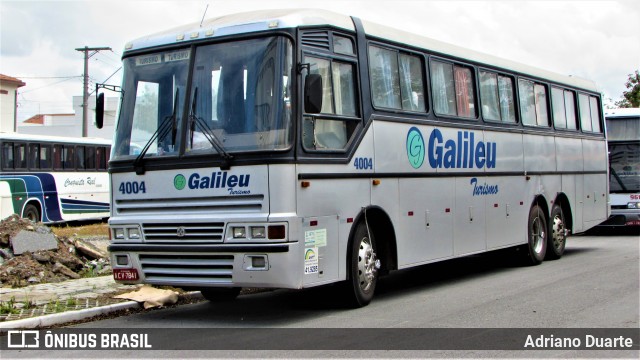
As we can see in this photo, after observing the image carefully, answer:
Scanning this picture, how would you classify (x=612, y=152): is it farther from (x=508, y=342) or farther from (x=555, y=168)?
(x=508, y=342)

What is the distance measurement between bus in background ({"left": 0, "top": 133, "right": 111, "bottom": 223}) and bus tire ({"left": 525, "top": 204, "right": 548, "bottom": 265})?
17.4m

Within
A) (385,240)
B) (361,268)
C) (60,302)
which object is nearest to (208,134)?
(361,268)

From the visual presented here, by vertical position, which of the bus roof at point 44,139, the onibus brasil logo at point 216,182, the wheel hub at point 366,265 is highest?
the bus roof at point 44,139

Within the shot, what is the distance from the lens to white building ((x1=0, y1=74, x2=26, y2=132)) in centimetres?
5672

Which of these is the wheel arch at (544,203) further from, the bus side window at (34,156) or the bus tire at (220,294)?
the bus side window at (34,156)

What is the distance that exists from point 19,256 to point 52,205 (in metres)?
15.9

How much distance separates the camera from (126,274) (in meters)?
9.95

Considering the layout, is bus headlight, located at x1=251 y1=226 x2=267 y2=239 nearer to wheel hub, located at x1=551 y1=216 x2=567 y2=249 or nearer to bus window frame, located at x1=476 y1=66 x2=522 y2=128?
bus window frame, located at x1=476 y1=66 x2=522 y2=128

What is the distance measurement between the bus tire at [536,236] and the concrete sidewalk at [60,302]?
291 inches

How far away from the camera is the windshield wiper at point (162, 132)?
9695 millimetres

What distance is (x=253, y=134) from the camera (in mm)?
9219

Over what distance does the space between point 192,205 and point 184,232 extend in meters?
0.32

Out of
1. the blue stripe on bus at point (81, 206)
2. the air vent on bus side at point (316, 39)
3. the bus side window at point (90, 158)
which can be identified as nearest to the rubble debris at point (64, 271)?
the air vent on bus side at point (316, 39)

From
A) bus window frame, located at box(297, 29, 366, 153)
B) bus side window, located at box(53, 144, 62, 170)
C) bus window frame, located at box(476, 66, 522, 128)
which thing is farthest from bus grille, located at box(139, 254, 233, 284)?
bus side window, located at box(53, 144, 62, 170)
